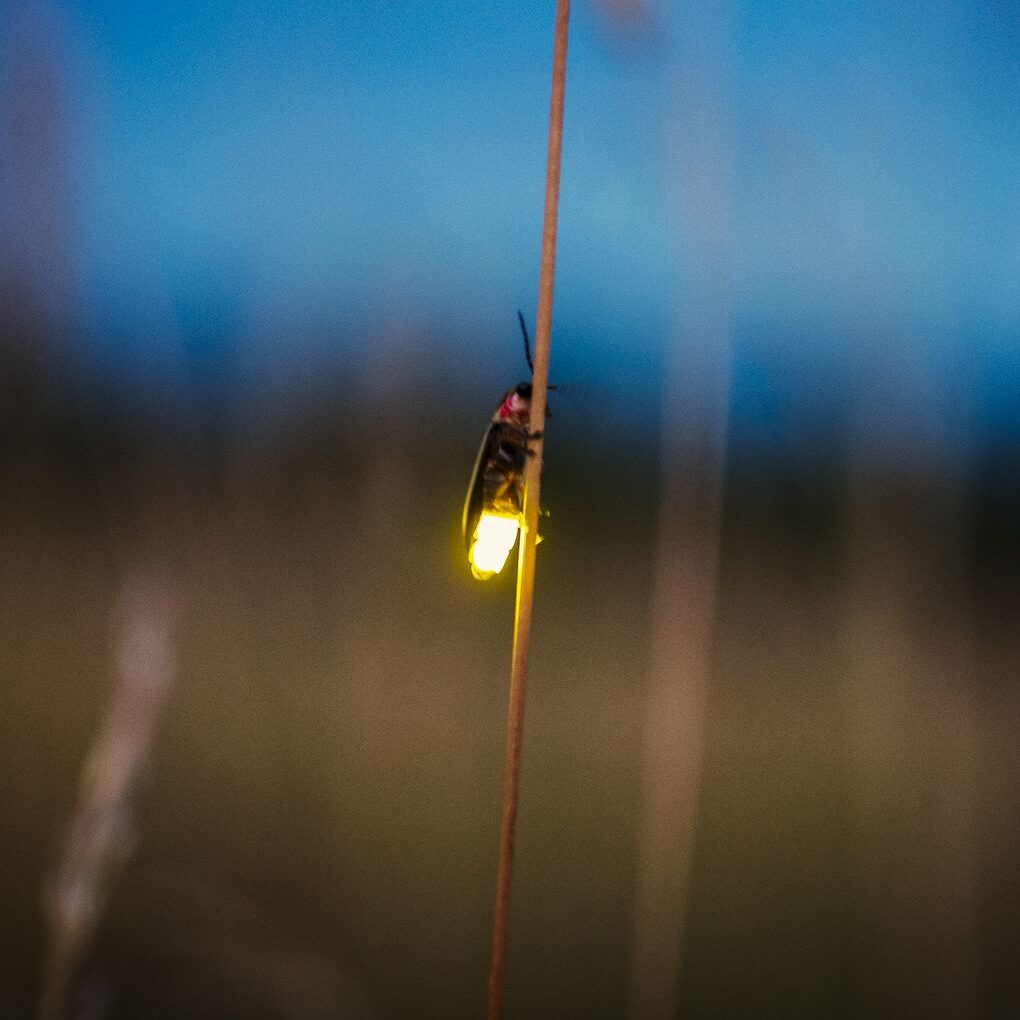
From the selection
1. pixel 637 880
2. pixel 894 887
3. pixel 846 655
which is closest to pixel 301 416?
pixel 637 880

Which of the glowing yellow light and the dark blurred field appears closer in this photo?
the glowing yellow light

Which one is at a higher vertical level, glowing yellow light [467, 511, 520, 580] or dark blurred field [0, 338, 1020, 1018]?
glowing yellow light [467, 511, 520, 580]

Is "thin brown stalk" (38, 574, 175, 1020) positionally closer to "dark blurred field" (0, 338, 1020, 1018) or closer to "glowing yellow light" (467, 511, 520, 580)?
"dark blurred field" (0, 338, 1020, 1018)

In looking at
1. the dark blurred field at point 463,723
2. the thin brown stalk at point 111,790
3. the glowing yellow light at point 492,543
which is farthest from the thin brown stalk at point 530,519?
the thin brown stalk at point 111,790

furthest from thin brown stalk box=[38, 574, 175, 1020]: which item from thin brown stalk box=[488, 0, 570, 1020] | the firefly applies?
the firefly

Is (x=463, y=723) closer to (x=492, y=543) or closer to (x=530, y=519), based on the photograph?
(x=492, y=543)
